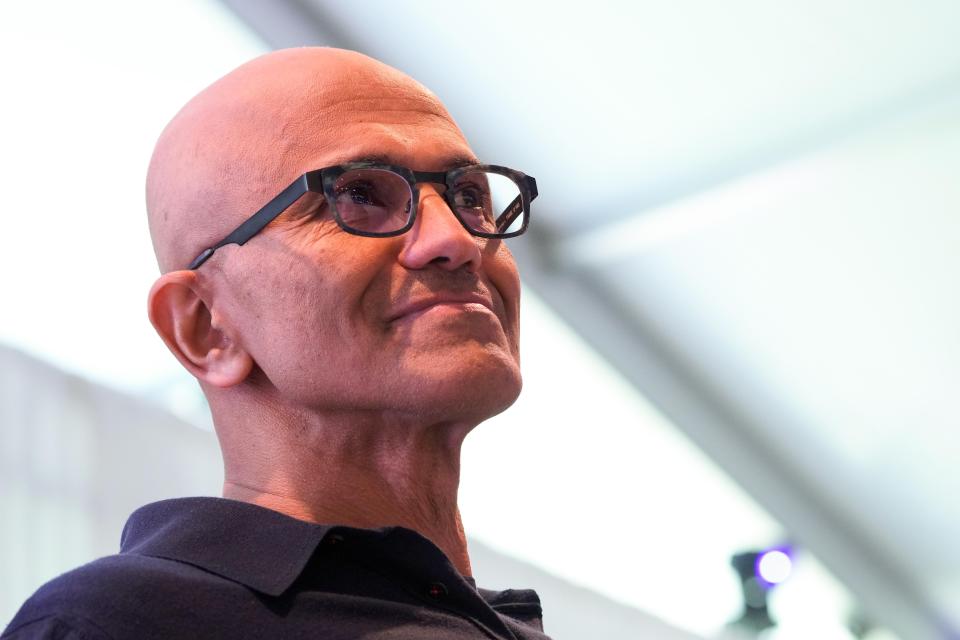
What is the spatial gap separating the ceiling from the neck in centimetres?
181

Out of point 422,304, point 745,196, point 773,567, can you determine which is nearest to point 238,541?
point 422,304

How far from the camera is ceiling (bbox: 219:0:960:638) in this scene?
3492mm

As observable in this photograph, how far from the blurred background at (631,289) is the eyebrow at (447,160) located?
4.04 ft

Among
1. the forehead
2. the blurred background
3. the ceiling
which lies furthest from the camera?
the ceiling

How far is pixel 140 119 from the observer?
288 centimetres

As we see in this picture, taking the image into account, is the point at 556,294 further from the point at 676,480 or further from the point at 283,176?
the point at 283,176

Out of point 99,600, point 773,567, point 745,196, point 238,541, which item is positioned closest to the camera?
point 99,600

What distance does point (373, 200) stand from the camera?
149cm

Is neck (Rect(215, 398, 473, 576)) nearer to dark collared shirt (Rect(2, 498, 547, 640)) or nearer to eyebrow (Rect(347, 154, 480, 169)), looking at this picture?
dark collared shirt (Rect(2, 498, 547, 640))

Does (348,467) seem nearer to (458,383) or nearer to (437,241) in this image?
(458,383)

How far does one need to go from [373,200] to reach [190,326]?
0.95 ft

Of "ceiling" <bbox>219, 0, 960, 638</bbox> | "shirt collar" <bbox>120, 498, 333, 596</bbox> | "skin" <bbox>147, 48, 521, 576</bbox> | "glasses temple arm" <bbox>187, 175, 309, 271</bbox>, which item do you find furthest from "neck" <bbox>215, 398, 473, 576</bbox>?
"ceiling" <bbox>219, 0, 960, 638</bbox>

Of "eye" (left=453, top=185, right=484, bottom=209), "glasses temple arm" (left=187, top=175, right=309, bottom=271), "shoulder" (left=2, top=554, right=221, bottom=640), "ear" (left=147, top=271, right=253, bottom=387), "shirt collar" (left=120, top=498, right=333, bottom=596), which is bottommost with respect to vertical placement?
"shoulder" (left=2, top=554, right=221, bottom=640)

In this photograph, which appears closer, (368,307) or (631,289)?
(368,307)
